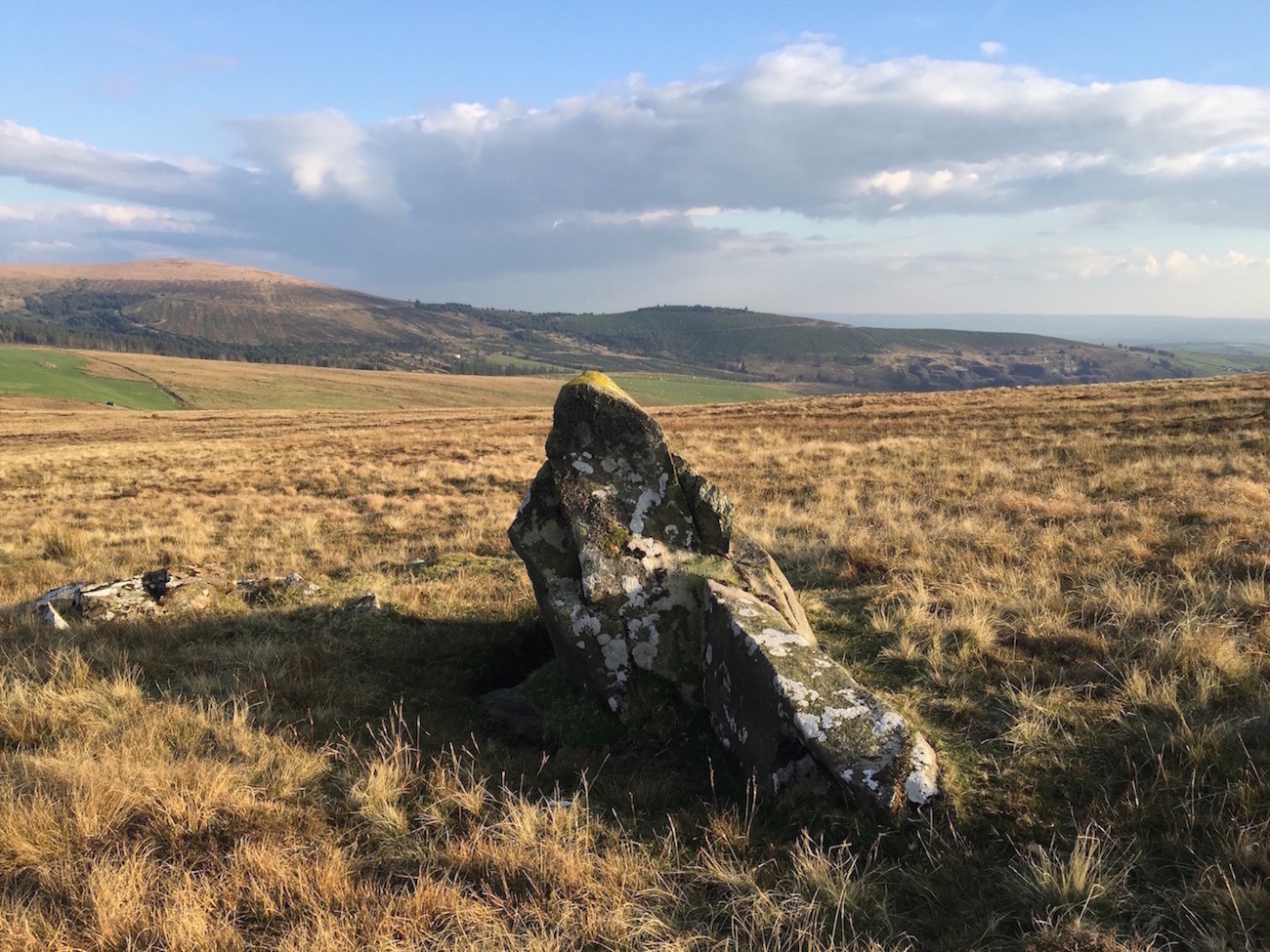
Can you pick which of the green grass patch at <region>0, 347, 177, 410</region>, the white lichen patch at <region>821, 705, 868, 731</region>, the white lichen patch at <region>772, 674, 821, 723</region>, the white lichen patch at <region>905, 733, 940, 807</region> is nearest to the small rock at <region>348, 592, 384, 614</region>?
the white lichen patch at <region>772, 674, 821, 723</region>

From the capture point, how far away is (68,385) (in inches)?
4122

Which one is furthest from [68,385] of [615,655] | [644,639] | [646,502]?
[644,639]

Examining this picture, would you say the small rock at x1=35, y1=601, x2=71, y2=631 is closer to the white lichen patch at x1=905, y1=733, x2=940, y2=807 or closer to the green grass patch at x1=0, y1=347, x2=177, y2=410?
the white lichen patch at x1=905, y1=733, x2=940, y2=807

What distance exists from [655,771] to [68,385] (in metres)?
135

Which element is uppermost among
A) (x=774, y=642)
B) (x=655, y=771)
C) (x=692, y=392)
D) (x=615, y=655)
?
(x=692, y=392)

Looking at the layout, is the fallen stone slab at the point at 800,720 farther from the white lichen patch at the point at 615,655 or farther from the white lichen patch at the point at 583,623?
the white lichen patch at the point at 583,623

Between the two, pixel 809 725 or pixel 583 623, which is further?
pixel 583 623

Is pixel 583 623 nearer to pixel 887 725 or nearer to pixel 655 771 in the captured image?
pixel 655 771

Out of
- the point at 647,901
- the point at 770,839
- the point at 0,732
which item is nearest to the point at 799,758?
the point at 770,839

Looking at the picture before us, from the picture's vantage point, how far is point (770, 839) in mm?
3973

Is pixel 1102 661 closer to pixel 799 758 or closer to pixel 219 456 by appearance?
pixel 799 758

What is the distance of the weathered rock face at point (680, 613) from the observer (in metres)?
4.23

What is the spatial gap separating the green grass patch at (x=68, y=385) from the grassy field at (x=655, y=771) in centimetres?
10781

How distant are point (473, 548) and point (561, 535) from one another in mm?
6205
